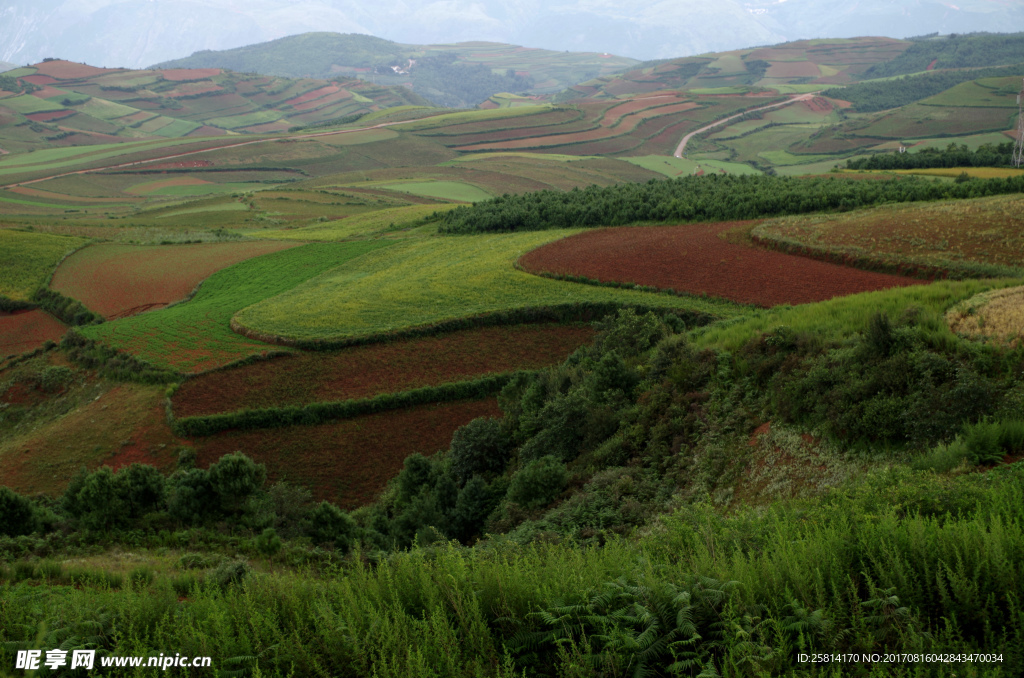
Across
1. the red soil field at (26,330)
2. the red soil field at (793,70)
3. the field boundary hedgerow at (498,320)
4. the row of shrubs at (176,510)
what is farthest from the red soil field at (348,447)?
the red soil field at (793,70)

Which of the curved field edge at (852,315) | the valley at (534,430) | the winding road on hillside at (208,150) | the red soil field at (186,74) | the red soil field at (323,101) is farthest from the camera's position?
the red soil field at (323,101)

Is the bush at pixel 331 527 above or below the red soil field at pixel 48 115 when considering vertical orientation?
below

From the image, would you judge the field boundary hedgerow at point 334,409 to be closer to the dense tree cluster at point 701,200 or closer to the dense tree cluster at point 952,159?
the dense tree cluster at point 701,200

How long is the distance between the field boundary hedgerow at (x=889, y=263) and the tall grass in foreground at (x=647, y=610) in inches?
913

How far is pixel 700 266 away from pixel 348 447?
19857mm

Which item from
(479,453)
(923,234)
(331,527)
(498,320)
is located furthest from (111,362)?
Answer: (923,234)

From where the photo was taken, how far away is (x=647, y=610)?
5496mm

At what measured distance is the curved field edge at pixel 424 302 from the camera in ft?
97.7

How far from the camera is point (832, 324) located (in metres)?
15.9

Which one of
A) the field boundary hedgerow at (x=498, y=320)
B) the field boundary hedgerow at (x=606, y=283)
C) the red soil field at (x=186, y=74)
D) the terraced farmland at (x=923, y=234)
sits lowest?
the field boundary hedgerow at (x=498, y=320)

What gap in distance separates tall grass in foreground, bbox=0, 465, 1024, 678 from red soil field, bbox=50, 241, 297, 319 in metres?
36.0

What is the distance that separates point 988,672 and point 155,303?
41993 mm

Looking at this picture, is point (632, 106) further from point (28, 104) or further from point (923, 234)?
point (28, 104)

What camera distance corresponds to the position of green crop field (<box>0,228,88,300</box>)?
4138cm
